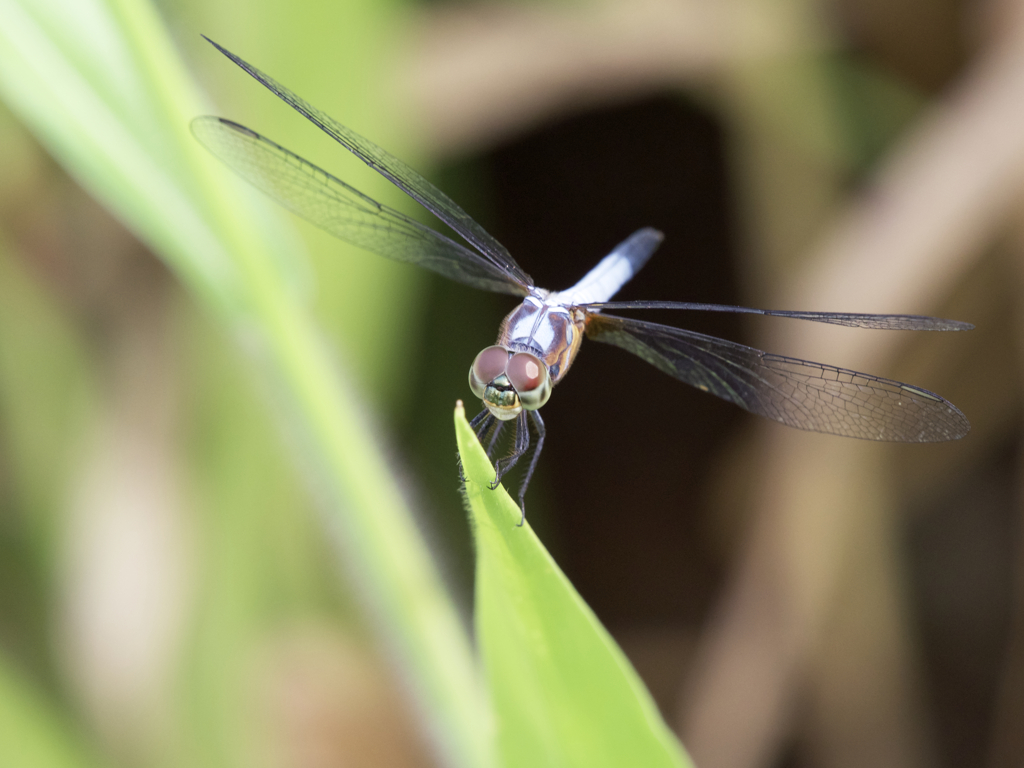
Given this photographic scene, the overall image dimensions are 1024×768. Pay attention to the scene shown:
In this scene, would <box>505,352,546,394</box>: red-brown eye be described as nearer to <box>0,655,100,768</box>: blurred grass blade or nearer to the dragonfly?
the dragonfly

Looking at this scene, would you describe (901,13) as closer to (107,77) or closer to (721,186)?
(721,186)

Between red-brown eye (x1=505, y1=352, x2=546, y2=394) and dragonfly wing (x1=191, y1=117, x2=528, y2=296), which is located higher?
dragonfly wing (x1=191, y1=117, x2=528, y2=296)

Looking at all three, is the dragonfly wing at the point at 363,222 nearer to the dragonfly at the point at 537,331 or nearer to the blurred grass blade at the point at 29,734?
the dragonfly at the point at 537,331

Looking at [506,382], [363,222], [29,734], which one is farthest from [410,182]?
[29,734]

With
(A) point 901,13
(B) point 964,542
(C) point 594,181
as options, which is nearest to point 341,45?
(C) point 594,181

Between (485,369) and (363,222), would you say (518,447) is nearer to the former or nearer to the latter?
(485,369)

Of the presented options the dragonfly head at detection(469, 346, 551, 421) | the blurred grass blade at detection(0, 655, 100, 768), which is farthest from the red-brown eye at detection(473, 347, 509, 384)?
the blurred grass blade at detection(0, 655, 100, 768)
